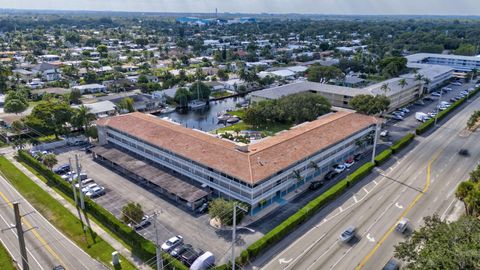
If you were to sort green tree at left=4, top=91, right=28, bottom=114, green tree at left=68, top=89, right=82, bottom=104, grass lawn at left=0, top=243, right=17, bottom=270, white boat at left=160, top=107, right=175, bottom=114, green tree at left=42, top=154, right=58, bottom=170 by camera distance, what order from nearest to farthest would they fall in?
grass lawn at left=0, top=243, right=17, bottom=270 → green tree at left=42, top=154, right=58, bottom=170 → green tree at left=4, top=91, right=28, bottom=114 → white boat at left=160, top=107, right=175, bottom=114 → green tree at left=68, top=89, right=82, bottom=104

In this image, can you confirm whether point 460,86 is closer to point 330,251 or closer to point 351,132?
point 351,132

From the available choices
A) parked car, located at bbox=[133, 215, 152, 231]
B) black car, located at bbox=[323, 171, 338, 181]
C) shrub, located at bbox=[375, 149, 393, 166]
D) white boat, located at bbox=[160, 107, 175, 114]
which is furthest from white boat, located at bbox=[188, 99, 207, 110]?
parked car, located at bbox=[133, 215, 152, 231]

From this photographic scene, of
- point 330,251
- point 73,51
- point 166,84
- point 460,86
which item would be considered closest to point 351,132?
point 330,251

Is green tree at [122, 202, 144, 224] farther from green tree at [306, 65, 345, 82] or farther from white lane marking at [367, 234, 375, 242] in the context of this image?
green tree at [306, 65, 345, 82]

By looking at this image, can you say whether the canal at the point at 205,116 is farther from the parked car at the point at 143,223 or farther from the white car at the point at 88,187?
the parked car at the point at 143,223

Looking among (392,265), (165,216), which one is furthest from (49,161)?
(392,265)
